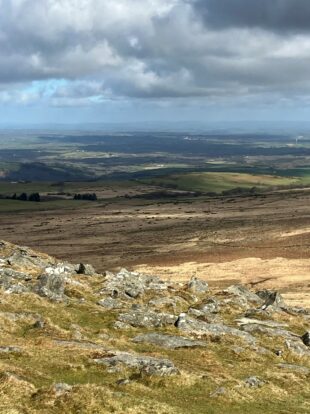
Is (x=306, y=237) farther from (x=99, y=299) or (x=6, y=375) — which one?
(x=6, y=375)

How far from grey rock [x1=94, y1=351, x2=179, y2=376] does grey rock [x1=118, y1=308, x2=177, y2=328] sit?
7358 millimetres

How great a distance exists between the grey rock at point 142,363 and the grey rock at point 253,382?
3.47m

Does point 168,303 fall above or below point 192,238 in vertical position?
above

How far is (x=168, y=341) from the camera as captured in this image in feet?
96.1

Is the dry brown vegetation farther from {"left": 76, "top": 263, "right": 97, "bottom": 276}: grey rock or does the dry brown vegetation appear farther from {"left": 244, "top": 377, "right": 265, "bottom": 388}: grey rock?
{"left": 244, "top": 377, "right": 265, "bottom": 388}: grey rock

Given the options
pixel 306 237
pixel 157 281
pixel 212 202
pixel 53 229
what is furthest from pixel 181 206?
pixel 157 281

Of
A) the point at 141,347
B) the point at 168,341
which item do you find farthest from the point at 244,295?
the point at 141,347

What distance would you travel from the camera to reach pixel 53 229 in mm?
117750

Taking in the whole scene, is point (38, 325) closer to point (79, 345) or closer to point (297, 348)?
point (79, 345)

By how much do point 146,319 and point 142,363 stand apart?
9141 millimetres

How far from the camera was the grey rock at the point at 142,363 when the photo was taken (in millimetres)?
22688

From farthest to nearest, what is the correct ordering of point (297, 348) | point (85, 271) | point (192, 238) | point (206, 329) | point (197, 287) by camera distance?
point (192, 238)
point (197, 287)
point (85, 271)
point (206, 329)
point (297, 348)

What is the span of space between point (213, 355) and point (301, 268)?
4068 cm

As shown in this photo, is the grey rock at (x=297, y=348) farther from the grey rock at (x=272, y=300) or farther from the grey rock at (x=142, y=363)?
the grey rock at (x=142, y=363)
